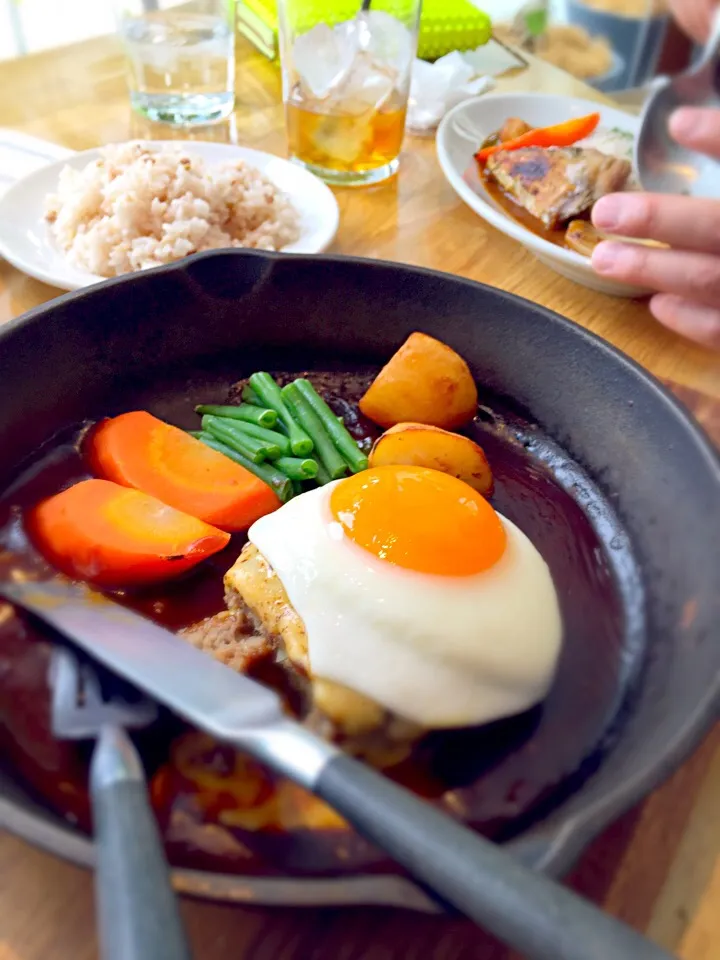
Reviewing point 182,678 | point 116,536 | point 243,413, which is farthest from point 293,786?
point 243,413

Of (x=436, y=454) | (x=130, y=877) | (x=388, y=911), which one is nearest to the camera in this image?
(x=130, y=877)

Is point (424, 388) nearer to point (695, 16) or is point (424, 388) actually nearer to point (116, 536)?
point (116, 536)

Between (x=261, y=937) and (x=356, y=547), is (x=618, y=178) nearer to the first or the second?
(x=356, y=547)

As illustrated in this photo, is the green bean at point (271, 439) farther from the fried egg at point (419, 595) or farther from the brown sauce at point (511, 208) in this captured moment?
the brown sauce at point (511, 208)

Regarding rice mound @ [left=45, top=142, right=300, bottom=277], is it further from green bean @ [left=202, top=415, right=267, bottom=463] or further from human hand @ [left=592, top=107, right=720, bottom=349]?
human hand @ [left=592, top=107, right=720, bottom=349]

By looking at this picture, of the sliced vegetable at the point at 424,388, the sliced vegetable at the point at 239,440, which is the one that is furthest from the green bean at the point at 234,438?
the sliced vegetable at the point at 424,388

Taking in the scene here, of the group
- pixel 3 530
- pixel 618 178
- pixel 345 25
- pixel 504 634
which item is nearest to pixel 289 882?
pixel 504 634

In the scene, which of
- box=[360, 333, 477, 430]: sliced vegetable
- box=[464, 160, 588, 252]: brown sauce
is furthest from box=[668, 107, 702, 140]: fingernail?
box=[360, 333, 477, 430]: sliced vegetable
